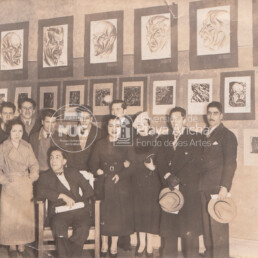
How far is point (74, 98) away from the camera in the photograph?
1919 mm

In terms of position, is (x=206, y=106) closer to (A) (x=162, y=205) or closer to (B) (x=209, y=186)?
(B) (x=209, y=186)

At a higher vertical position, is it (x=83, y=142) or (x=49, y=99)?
(x=49, y=99)

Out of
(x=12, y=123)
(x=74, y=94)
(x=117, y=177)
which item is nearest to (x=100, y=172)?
(x=117, y=177)

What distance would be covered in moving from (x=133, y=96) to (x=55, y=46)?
0.56 m

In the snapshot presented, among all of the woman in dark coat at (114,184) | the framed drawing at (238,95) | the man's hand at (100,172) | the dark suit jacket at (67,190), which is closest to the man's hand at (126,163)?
the woman in dark coat at (114,184)

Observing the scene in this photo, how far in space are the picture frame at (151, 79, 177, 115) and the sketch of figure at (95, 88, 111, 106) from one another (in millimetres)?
262

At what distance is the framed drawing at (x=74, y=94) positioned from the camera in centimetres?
191

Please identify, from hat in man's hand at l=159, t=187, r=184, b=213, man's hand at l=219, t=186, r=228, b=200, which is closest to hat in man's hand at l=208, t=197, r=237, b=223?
man's hand at l=219, t=186, r=228, b=200

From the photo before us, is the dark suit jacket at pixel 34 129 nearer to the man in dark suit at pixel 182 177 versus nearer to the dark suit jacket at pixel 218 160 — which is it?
the man in dark suit at pixel 182 177

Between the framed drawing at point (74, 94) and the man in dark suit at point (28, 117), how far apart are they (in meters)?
0.21

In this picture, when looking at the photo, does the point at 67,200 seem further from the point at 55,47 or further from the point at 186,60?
the point at 186,60

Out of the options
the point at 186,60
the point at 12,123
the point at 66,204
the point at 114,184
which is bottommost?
the point at 66,204

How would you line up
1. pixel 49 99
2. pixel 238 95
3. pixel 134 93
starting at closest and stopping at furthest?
pixel 238 95
pixel 134 93
pixel 49 99

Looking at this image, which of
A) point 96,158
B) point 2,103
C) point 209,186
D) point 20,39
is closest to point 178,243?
point 209,186
